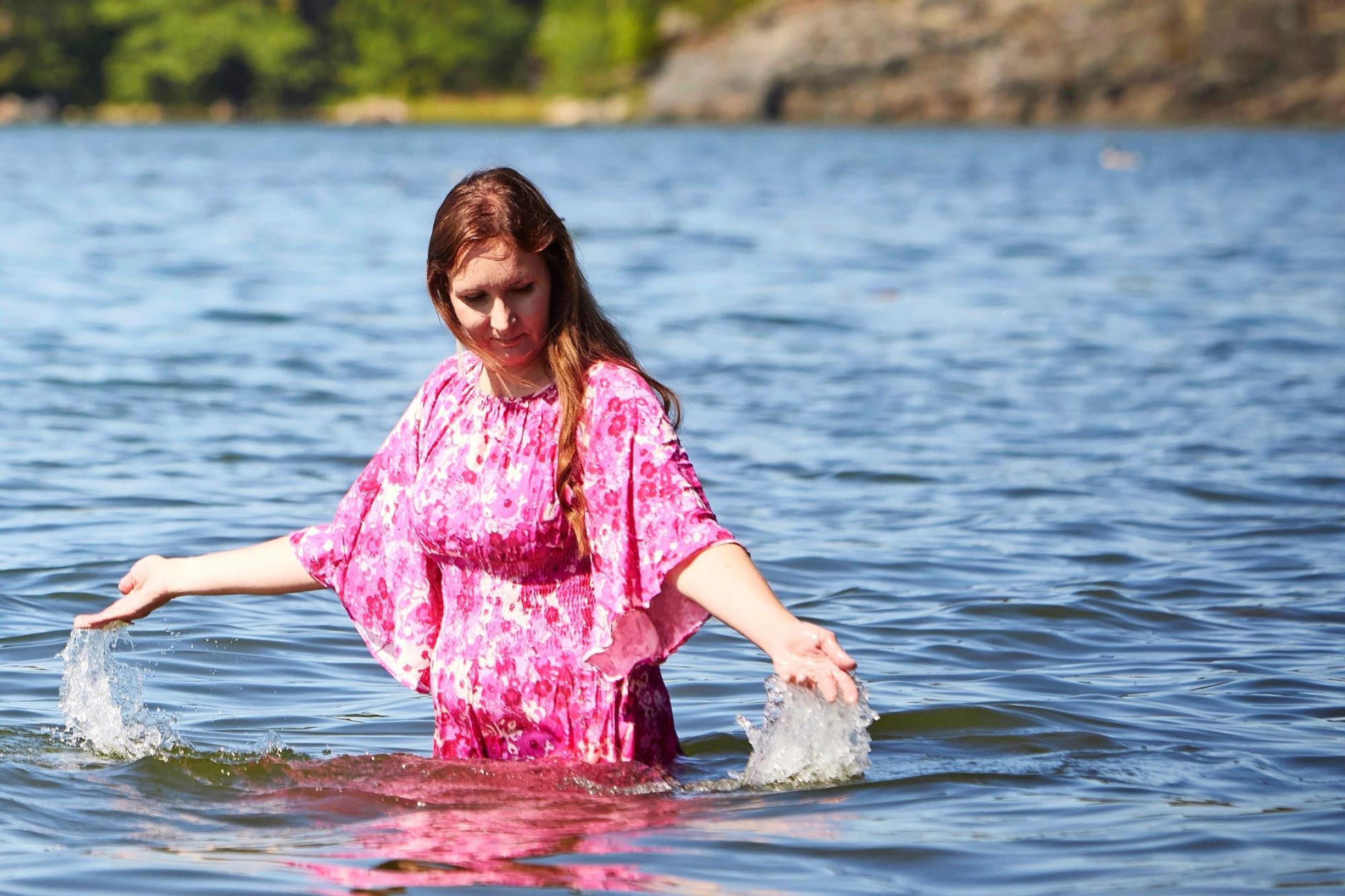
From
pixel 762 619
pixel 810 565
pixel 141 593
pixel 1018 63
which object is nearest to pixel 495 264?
pixel 762 619

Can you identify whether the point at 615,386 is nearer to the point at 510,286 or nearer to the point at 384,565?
the point at 510,286

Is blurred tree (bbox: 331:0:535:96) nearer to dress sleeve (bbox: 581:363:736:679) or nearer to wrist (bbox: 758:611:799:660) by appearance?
dress sleeve (bbox: 581:363:736:679)

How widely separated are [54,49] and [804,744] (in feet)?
367

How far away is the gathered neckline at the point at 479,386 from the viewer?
167 inches

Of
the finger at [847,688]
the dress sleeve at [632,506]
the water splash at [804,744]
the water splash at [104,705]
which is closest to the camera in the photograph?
the finger at [847,688]

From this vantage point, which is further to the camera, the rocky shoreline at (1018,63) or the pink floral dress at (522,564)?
the rocky shoreline at (1018,63)

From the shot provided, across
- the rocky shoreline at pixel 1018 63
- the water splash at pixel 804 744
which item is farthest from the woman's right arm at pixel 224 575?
the rocky shoreline at pixel 1018 63

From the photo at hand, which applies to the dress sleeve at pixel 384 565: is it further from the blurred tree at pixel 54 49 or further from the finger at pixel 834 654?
the blurred tree at pixel 54 49

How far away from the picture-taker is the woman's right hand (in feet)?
14.9

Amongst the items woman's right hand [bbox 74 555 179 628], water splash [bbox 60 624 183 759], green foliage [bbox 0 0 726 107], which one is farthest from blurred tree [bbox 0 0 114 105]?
woman's right hand [bbox 74 555 179 628]

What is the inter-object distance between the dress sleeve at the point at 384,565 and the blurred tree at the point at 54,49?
108 metres

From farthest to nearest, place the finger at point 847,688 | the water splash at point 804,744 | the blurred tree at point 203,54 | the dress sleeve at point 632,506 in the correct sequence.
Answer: the blurred tree at point 203,54 → the water splash at point 804,744 → the dress sleeve at point 632,506 → the finger at point 847,688

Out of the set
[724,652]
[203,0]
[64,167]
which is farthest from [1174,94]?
[724,652]

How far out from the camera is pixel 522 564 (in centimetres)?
424
